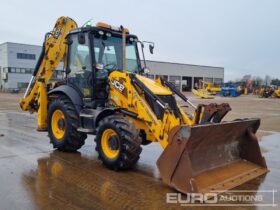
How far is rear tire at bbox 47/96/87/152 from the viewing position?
704 centimetres

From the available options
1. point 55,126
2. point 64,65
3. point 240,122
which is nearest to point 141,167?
point 240,122

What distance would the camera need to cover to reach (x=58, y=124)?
762cm

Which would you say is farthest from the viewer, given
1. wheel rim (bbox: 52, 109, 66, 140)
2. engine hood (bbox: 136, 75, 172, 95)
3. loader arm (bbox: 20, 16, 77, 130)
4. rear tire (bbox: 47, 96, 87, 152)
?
loader arm (bbox: 20, 16, 77, 130)

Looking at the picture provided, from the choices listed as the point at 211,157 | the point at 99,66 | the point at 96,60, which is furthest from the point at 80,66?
the point at 211,157

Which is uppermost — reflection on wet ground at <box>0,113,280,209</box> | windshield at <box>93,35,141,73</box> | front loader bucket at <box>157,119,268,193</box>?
→ windshield at <box>93,35,141,73</box>

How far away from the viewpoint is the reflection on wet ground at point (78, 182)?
4.39m

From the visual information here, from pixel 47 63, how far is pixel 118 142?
4.14 meters

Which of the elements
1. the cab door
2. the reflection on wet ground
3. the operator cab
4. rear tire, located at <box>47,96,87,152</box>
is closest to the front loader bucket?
the reflection on wet ground

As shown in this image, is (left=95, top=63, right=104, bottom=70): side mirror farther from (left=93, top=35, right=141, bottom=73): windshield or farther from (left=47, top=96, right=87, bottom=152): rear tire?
(left=47, top=96, right=87, bottom=152): rear tire

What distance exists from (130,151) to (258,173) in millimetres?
2504

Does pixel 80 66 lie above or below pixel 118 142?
above

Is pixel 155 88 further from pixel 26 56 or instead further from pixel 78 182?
pixel 26 56

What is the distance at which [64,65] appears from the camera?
25.7 ft

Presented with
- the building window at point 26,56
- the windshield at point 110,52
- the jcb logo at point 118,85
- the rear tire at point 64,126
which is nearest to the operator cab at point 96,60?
the windshield at point 110,52
